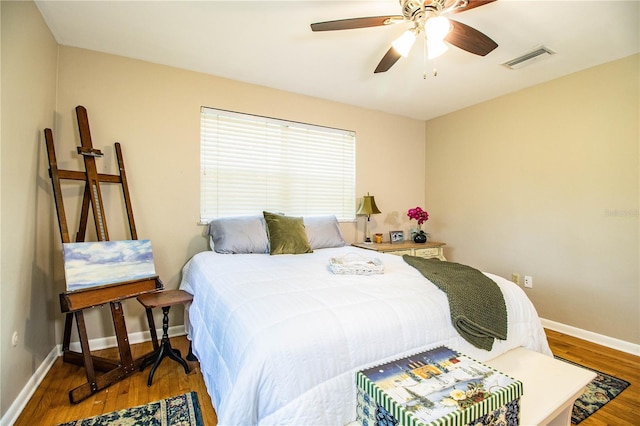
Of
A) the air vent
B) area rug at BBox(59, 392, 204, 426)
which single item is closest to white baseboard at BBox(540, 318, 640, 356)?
the air vent

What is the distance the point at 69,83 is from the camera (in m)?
2.33

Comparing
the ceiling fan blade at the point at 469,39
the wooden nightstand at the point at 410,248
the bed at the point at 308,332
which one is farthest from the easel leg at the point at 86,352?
the ceiling fan blade at the point at 469,39

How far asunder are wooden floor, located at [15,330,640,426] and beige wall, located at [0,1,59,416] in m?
0.15

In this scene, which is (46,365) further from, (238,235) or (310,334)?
(310,334)

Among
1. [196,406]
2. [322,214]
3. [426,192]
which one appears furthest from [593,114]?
[196,406]

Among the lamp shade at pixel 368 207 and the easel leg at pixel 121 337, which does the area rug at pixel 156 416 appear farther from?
the lamp shade at pixel 368 207

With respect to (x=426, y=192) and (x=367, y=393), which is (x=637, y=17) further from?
(x=367, y=393)

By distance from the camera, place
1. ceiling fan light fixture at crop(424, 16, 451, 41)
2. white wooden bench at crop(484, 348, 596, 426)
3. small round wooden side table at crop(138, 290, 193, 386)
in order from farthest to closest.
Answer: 1. small round wooden side table at crop(138, 290, 193, 386)
2. ceiling fan light fixture at crop(424, 16, 451, 41)
3. white wooden bench at crop(484, 348, 596, 426)

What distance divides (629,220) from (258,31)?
3302 millimetres

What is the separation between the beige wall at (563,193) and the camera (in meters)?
2.47

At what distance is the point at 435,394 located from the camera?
1.05m

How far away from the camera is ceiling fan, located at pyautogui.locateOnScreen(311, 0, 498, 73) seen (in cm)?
158

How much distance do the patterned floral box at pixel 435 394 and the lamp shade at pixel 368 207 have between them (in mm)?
2346

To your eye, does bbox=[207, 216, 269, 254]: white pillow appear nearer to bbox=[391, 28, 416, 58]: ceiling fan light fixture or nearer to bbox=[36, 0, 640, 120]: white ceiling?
bbox=[36, 0, 640, 120]: white ceiling
